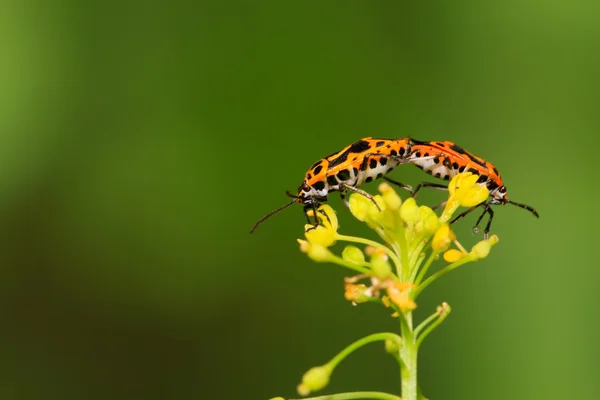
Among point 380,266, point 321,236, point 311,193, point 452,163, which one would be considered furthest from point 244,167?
point 380,266

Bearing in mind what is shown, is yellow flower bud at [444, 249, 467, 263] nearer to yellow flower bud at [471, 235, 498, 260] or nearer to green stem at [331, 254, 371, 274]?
yellow flower bud at [471, 235, 498, 260]

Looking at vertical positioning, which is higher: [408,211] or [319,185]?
[319,185]

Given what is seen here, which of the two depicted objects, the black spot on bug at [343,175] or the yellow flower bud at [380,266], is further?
the black spot on bug at [343,175]

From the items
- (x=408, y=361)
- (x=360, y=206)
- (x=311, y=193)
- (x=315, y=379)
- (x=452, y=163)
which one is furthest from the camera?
(x=311, y=193)

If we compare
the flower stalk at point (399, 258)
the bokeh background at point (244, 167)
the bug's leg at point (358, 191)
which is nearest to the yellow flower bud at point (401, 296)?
the flower stalk at point (399, 258)

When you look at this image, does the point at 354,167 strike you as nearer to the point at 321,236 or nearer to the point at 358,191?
the point at 358,191

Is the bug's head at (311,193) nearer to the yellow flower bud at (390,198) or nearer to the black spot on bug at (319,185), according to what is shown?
the black spot on bug at (319,185)

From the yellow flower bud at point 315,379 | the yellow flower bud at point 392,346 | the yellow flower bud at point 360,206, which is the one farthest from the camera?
the yellow flower bud at point 360,206
